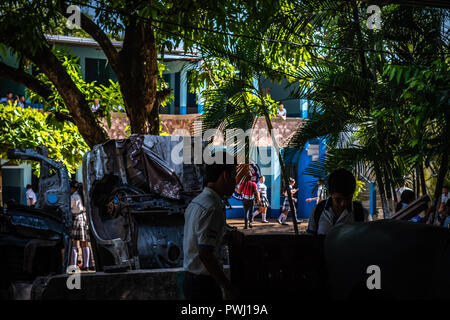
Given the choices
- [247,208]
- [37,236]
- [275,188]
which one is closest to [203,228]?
[37,236]

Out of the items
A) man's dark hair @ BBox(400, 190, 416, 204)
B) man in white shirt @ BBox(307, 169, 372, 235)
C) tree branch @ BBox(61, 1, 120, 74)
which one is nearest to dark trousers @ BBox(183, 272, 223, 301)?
man in white shirt @ BBox(307, 169, 372, 235)

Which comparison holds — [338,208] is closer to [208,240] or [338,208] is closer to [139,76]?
[208,240]

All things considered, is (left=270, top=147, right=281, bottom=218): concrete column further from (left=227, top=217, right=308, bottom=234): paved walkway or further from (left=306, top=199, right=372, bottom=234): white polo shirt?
(left=306, top=199, right=372, bottom=234): white polo shirt

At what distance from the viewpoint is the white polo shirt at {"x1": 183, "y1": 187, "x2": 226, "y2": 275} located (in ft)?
12.2

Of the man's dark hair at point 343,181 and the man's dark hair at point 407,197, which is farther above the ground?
the man's dark hair at point 343,181

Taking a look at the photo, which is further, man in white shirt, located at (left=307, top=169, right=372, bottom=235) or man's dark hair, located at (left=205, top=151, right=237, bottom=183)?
man in white shirt, located at (left=307, top=169, right=372, bottom=235)

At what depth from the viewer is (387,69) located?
6.70 m

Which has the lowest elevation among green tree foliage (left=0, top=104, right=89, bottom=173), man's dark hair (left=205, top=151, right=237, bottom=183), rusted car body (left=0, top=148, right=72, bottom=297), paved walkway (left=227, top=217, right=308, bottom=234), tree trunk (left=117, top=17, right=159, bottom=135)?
paved walkway (left=227, top=217, right=308, bottom=234)

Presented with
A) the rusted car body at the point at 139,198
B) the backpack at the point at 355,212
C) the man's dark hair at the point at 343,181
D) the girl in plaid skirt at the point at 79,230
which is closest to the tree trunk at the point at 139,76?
the rusted car body at the point at 139,198

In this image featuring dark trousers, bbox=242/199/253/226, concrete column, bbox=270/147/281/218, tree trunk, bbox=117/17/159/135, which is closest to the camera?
tree trunk, bbox=117/17/159/135

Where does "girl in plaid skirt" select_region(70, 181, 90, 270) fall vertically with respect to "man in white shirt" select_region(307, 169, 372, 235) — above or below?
below

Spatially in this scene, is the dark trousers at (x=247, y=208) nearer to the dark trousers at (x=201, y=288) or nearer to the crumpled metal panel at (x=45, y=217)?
the crumpled metal panel at (x=45, y=217)

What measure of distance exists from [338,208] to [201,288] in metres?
1.53

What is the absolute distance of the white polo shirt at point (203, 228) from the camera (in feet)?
12.2
